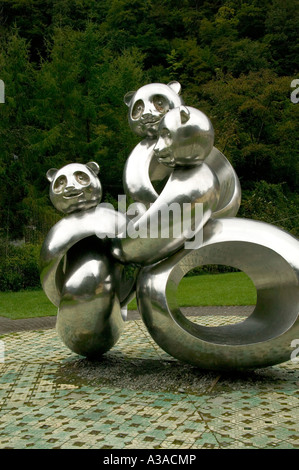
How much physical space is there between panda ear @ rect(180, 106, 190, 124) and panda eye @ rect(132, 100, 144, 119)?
126cm

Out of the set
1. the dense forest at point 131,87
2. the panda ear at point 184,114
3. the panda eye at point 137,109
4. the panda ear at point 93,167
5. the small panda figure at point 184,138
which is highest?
the dense forest at point 131,87

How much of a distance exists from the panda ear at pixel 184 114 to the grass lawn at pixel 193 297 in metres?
7.51

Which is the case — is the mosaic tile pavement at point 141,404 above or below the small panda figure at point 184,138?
below

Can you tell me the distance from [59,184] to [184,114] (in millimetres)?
1767

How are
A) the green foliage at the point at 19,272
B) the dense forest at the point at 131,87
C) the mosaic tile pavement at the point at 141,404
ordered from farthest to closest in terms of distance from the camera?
the dense forest at the point at 131,87 → the green foliage at the point at 19,272 → the mosaic tile pavement at the point at 141,404

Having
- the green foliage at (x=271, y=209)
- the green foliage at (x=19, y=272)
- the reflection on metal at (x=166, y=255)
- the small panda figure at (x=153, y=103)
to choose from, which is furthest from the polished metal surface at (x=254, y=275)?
the green foliage at (x=271, y=209)

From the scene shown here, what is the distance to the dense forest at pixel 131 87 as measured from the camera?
936 inches

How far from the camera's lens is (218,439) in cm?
441

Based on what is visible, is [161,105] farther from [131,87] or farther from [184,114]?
[131,87]

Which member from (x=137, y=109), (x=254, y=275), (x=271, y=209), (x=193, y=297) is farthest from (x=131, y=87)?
(x=254, y=275)

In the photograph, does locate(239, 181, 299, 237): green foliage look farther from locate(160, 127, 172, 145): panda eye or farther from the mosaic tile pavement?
locate(160, 127, 172, 145): panda eye

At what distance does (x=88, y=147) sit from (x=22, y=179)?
3.82 meters

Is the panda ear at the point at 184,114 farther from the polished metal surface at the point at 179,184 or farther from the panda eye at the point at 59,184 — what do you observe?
the panda eye at the point at 59,184
